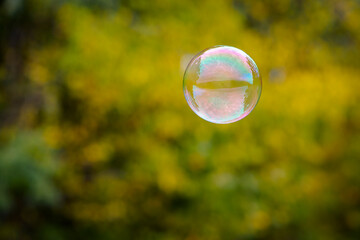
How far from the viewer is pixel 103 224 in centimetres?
679

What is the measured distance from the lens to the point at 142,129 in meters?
6.07

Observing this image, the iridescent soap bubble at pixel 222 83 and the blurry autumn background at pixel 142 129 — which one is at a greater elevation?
the blurry autumn background at pixel 142 129

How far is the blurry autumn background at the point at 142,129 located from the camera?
5.57m

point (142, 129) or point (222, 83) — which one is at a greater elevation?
point (142, 129)

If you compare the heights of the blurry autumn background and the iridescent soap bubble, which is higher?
the blurry autumn background

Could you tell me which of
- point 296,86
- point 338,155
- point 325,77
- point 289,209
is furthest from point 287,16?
point 289,209

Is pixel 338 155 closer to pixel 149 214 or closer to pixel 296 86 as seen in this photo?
pixel 296 86

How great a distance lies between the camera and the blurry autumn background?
219 inches

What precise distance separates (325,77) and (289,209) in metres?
2.03

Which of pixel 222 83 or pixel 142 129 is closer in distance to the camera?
pixel 222 83

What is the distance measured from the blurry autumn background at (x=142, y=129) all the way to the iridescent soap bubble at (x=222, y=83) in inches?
91.2

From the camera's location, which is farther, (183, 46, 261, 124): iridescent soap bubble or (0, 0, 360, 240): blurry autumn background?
(0, 0, 360, 240): blurry autumn background

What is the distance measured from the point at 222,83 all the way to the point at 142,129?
308 centimetres

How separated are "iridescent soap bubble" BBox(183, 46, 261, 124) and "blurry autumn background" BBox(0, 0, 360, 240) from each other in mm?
2316
